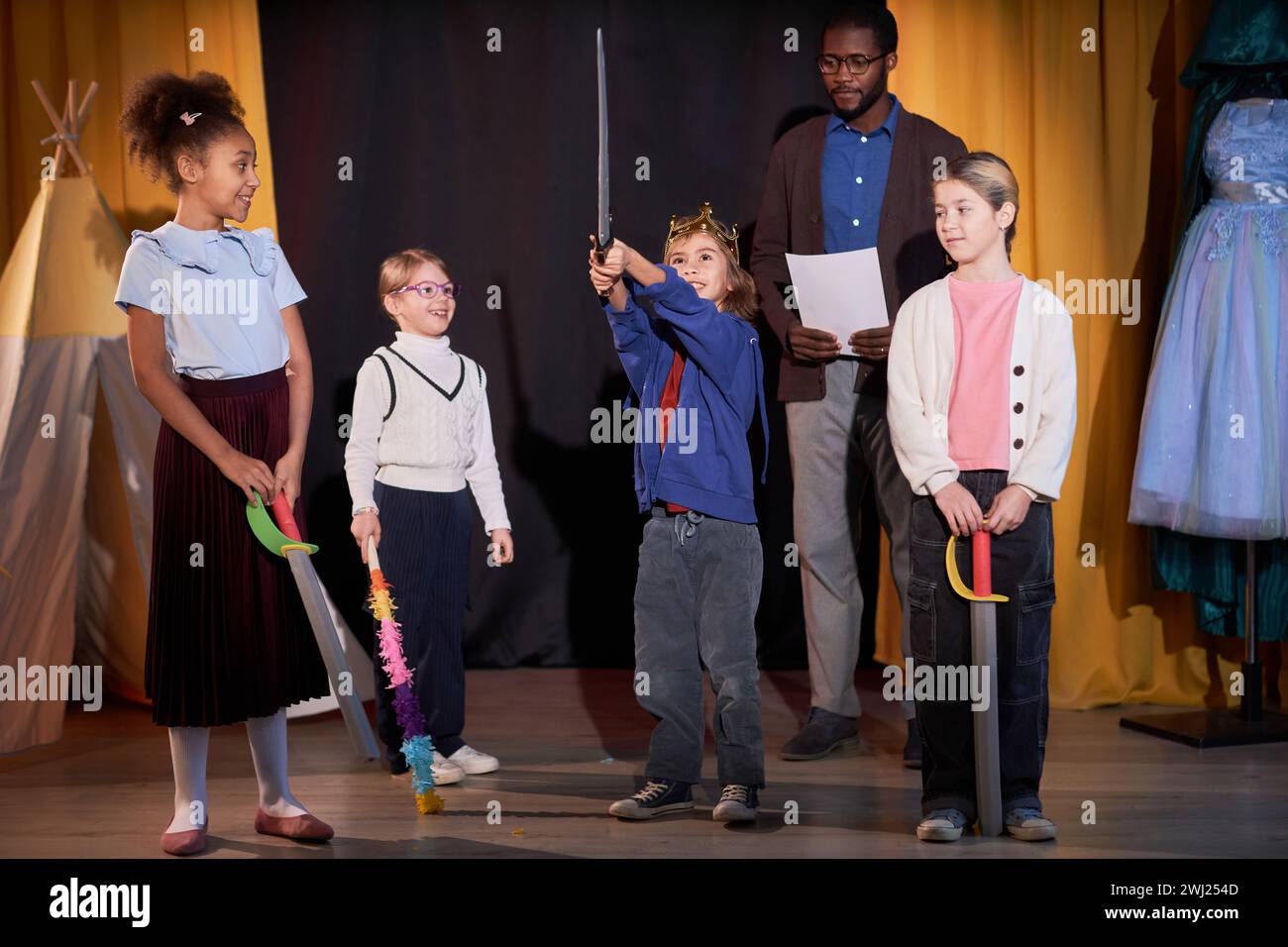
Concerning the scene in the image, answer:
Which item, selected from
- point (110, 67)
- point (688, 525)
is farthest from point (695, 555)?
point (110, 67)

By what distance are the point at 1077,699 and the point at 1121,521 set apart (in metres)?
0.54

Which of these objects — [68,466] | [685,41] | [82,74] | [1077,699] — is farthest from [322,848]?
[685,41]

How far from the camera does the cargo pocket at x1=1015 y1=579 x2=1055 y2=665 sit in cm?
270

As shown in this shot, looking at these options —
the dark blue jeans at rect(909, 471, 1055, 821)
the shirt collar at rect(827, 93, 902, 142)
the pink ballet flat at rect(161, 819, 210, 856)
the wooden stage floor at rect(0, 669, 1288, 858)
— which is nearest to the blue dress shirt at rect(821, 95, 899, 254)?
the shirt collar at rect(827, 93, 902, 142)

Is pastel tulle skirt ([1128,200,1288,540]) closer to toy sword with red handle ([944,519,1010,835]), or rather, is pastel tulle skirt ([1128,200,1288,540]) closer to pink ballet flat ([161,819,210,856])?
toy sword with red handle ([944,519,1010,835])

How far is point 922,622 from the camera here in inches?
108

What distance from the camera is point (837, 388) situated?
3.38 meters

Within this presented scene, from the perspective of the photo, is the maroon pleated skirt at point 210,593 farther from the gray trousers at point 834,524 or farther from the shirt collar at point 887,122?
the shirt collar at point 887,122

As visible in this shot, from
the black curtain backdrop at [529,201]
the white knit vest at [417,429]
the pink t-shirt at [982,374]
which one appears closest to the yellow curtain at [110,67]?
the black curtain backdrop at [529,201]

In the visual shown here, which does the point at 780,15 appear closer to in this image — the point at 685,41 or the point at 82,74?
the point at 685,41

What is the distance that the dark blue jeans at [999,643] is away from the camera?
2.70 meters

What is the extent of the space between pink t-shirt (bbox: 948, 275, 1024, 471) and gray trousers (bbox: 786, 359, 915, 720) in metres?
0.64
